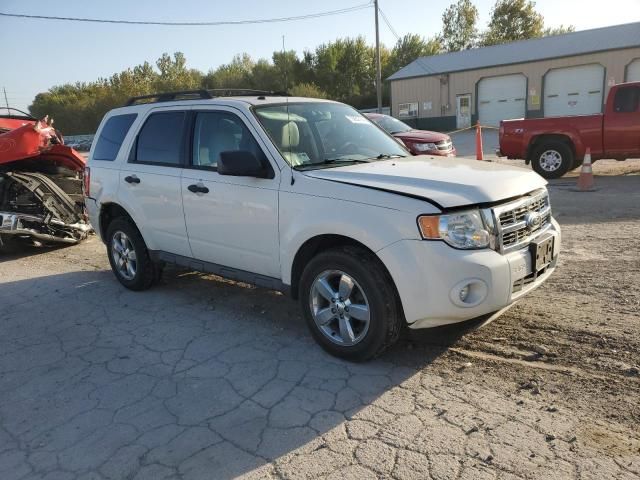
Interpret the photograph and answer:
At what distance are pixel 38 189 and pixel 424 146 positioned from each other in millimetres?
7776

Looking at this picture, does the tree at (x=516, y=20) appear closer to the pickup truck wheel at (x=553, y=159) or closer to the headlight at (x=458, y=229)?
the pickup truck wheel at (x=553, y=159)

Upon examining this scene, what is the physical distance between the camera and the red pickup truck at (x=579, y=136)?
11109mm

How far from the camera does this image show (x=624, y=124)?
11.1 meters

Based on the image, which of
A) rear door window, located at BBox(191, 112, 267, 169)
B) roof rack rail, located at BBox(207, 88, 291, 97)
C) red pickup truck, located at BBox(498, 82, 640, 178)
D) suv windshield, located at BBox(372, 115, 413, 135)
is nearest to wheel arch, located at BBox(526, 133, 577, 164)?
red pickup truck, located at BBox(498, 82, 640, 178)

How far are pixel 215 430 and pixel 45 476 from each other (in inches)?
35.3

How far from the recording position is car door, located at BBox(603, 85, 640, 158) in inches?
436

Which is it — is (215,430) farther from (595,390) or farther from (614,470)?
(595,390)

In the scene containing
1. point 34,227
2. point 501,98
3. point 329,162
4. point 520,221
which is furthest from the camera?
point 501,98

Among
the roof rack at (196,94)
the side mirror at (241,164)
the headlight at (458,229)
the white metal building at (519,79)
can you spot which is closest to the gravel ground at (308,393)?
the headlight at (458,229)

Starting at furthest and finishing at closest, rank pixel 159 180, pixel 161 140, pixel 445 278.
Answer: pixel 161 140
pixel 159 180
pixel 445 278

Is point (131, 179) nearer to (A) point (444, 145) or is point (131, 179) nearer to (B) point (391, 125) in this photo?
(A) point (444, 145)

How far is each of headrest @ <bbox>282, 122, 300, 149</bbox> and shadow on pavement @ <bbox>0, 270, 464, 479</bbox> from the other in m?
1.55

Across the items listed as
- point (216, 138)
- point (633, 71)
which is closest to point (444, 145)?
point (216, 138)

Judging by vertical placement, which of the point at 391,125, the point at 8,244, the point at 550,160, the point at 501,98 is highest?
the point at 501,98
